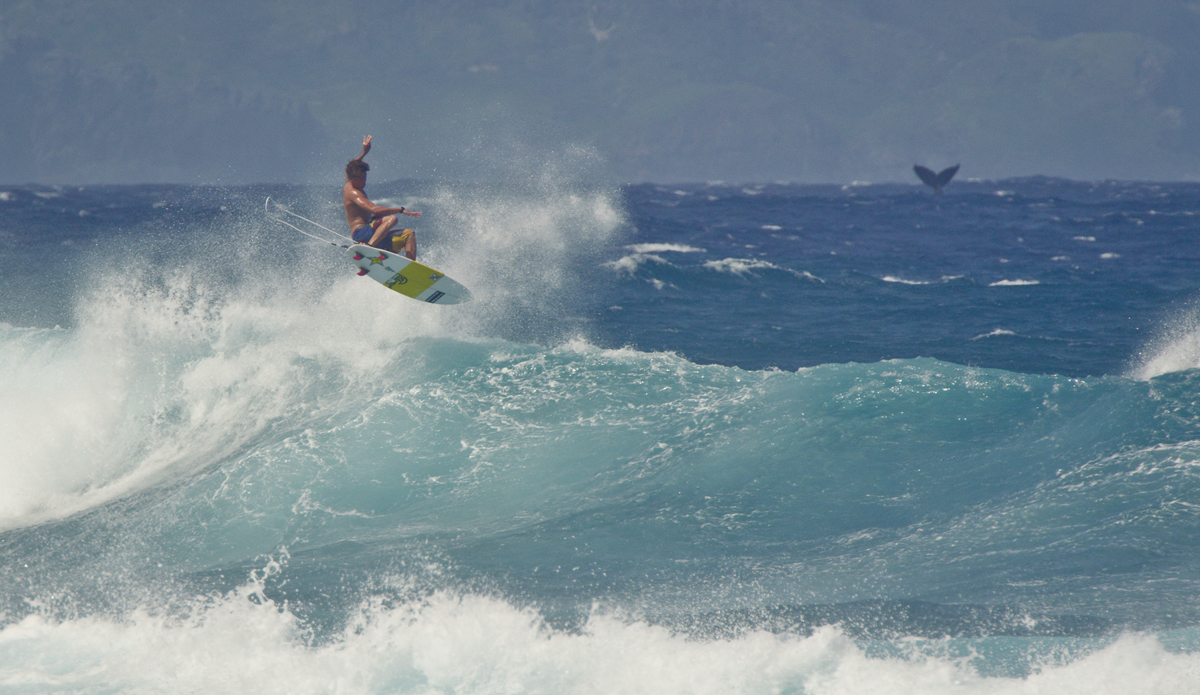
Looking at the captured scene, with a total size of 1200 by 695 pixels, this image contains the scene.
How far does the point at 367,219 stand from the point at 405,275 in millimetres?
918

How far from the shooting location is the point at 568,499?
35.1ft

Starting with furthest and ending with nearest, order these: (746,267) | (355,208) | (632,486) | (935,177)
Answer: (935,177) → (746,267) → (355,208) → (632,486)

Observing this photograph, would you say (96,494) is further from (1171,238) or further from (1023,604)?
(1171,238)

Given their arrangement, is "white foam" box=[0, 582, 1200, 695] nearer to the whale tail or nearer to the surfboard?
the surfboard

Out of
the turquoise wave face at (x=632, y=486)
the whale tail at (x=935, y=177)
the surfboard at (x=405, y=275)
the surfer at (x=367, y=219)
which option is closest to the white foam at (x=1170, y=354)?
the turquoise wave face at (x=632, y=486)

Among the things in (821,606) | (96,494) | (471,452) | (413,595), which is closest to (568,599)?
(413,595)

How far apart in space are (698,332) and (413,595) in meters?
12.0

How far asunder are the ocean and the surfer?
1.92 metres

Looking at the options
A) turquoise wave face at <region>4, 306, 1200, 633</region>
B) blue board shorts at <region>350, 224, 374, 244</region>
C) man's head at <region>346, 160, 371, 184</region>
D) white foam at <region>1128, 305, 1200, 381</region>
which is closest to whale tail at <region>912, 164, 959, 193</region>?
white foam at <region>1128, 305, 1200, 381</region>

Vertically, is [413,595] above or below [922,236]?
below

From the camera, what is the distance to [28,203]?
54.0 meters

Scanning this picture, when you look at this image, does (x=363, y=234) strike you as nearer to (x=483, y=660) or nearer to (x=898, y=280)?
(x=483, y=660)

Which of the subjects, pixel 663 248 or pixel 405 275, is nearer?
pixel 405 275

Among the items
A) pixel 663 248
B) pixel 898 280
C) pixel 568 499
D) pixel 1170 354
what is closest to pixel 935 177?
pixel 663 248
